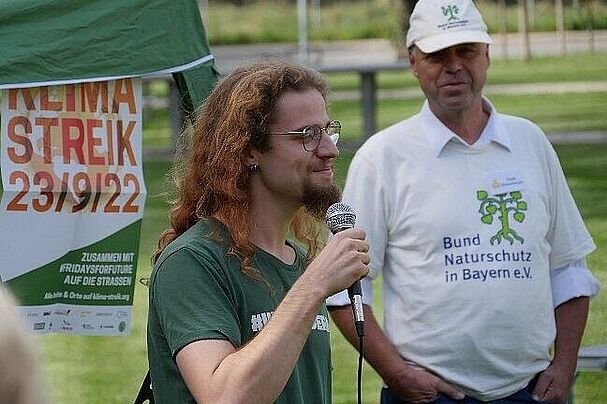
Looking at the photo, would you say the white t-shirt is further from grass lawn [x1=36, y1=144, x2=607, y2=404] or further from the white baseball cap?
grass lawn [x1=36, y1=144, x2=607, y2=404]

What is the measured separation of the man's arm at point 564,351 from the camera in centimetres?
484

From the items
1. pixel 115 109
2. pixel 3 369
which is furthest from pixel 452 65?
pixel 3 369

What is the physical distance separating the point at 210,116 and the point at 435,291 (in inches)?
57.9

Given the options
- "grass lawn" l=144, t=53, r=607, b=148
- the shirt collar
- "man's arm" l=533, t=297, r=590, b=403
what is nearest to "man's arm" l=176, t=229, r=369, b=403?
the shirt collar

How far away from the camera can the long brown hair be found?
3.41 metres

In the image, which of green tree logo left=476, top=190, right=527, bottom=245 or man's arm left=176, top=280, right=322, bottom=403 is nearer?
man's arm left=176, top=280, right=322, bottom=403

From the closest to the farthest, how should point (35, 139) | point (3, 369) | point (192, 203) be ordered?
point (3, 369)
point (192, 203)
point (35, 139)

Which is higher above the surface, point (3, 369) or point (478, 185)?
point (3, 369)

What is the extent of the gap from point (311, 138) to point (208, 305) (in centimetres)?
52

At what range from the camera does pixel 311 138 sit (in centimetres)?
343

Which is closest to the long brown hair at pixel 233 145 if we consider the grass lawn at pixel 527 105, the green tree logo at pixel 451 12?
the green tree logo at pixel 451 12

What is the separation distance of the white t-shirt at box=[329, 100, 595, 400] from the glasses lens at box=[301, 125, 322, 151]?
1.37 m

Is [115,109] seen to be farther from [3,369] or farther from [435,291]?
[3,369]

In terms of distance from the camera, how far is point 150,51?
4664mm
